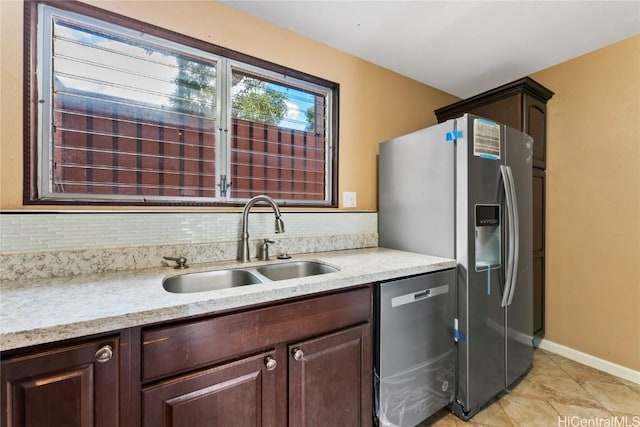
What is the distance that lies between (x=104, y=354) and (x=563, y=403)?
240cm

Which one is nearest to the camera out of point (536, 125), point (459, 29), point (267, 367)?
point (267, 367)

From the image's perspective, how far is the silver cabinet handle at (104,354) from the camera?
0.74 meters

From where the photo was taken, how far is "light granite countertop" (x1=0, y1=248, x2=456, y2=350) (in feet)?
2.26

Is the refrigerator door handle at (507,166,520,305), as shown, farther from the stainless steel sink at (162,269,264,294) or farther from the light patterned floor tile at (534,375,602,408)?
the stainless steel sink at (162,269,264,294)

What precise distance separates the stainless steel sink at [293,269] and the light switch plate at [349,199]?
628 millimetres

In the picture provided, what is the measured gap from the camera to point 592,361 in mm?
2064

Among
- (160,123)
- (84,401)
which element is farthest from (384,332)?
(160,123)

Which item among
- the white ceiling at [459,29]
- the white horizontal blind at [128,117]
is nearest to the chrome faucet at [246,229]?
the white horizontal blind at [128,117]

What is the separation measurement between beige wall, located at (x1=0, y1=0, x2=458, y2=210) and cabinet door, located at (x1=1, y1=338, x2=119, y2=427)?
853mm


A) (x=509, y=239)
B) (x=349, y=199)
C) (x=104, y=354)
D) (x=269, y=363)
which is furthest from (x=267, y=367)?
(x=509, y=239)

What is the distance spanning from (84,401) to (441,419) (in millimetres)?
1691

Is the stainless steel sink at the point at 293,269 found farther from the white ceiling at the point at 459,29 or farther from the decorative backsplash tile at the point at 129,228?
the white ceiling at the point at 459,29

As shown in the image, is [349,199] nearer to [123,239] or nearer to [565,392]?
[123,239]

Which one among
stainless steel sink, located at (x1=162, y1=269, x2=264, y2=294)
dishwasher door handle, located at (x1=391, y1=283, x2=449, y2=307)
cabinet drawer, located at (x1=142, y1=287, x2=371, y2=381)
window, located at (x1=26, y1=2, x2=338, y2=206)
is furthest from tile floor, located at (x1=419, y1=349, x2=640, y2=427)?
window, located at (x1=26, y1=2, x2=338, y2=206)
